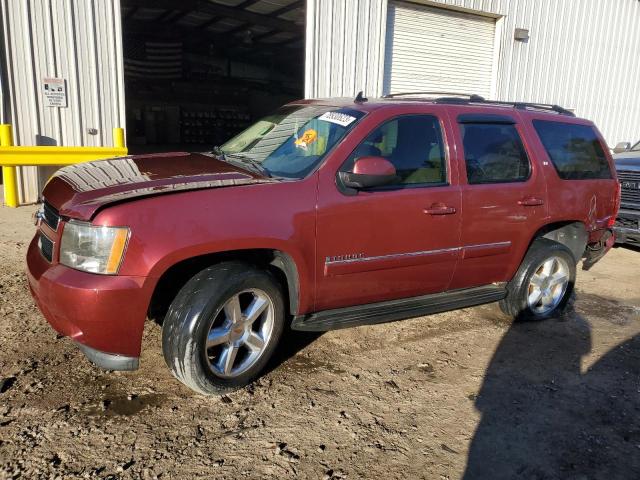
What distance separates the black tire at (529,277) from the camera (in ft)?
15.3

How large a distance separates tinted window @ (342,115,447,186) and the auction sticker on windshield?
192 mm

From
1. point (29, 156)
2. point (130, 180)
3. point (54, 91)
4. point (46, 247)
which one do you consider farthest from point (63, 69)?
point (130, 180)

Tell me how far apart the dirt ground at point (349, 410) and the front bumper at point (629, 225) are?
3287 mm

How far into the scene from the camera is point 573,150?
4.94 m

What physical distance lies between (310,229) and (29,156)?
19.6 ft

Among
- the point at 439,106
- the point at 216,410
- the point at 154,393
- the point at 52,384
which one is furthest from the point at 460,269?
the point at 52,384

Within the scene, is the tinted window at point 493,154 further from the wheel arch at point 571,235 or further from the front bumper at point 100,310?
the front bumper at point 100,310

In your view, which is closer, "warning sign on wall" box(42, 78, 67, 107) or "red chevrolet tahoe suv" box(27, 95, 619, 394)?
"red chevrolet tahoe suv" box(27, 95, 619, 394)

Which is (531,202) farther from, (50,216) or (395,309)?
(50,216)

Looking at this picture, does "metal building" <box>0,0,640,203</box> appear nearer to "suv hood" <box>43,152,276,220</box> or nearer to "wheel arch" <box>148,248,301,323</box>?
"suv hood" <box>43,152,276,220</box>

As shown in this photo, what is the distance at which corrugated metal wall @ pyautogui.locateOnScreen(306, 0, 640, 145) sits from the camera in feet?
31.8

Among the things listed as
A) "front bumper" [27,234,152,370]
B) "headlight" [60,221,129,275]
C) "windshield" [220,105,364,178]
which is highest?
"windshield" [220,105,364,178]

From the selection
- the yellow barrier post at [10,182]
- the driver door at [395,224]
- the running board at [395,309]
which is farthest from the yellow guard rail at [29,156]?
the running board at [395,309]

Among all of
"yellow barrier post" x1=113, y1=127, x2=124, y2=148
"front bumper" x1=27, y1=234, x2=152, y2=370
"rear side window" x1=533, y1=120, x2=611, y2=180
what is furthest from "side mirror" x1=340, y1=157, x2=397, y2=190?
"yellow barrier post" x1=113, y1=127, x2=124, y2=148
